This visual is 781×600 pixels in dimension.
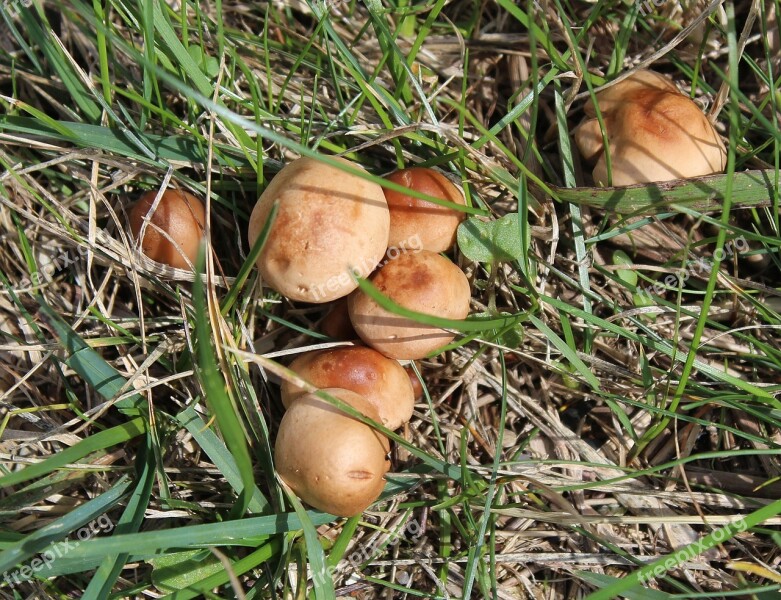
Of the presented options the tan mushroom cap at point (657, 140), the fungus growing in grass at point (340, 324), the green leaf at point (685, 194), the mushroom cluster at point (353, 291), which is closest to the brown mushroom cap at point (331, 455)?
the mushroom cluster at point (353, 291)

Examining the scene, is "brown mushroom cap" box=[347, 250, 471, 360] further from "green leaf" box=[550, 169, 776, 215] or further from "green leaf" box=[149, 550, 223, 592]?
"green leaf" box=[149, 550, 223, 592]

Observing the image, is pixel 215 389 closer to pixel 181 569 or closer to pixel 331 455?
pixel 331 455

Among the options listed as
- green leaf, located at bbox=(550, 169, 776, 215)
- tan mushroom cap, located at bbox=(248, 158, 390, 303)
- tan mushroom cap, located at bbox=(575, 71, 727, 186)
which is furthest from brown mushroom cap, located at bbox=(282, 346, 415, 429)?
tan mushroom cap, located at bbox=(575, 71, 727, 186)

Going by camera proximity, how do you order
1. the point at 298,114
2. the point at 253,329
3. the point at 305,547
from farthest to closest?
1. the point at 298,114
2. the point at 253,329
3. the point at 305,547

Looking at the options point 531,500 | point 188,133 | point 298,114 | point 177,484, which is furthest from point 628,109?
point 177,484

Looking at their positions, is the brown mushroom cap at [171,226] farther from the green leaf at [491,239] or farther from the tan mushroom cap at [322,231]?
the green leaf at [491,239]

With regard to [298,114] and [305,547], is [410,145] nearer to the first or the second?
[298,114]
